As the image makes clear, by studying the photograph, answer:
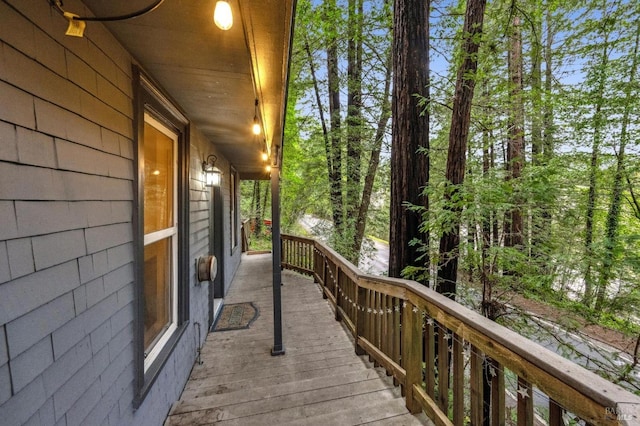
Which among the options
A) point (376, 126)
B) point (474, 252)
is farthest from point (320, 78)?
point (474, 252)

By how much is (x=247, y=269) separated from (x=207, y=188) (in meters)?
3.87

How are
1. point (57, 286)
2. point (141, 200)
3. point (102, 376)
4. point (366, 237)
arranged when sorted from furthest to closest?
1. point (366, 237)
2. point (141, 200)
3. point (102, 376)
4. point (57, 286)

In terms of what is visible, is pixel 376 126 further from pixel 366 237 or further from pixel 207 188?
pixel 207 188

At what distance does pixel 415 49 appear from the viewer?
9.20 ft

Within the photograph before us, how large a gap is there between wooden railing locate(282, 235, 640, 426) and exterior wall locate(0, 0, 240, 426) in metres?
1.82

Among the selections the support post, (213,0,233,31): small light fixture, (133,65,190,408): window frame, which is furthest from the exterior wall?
the support post

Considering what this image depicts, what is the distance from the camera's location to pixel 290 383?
98.7 inches

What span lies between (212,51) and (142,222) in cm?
110

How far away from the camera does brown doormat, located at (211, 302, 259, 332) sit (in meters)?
3.78

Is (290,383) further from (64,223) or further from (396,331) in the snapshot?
(64,223)

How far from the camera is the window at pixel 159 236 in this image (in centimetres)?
200

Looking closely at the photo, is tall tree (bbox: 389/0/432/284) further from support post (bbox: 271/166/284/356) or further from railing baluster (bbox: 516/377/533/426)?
railing baluster (bbox: 516/377/533/426)

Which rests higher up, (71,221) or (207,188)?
(207,188)

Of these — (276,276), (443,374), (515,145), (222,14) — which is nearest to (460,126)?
(443,374)
